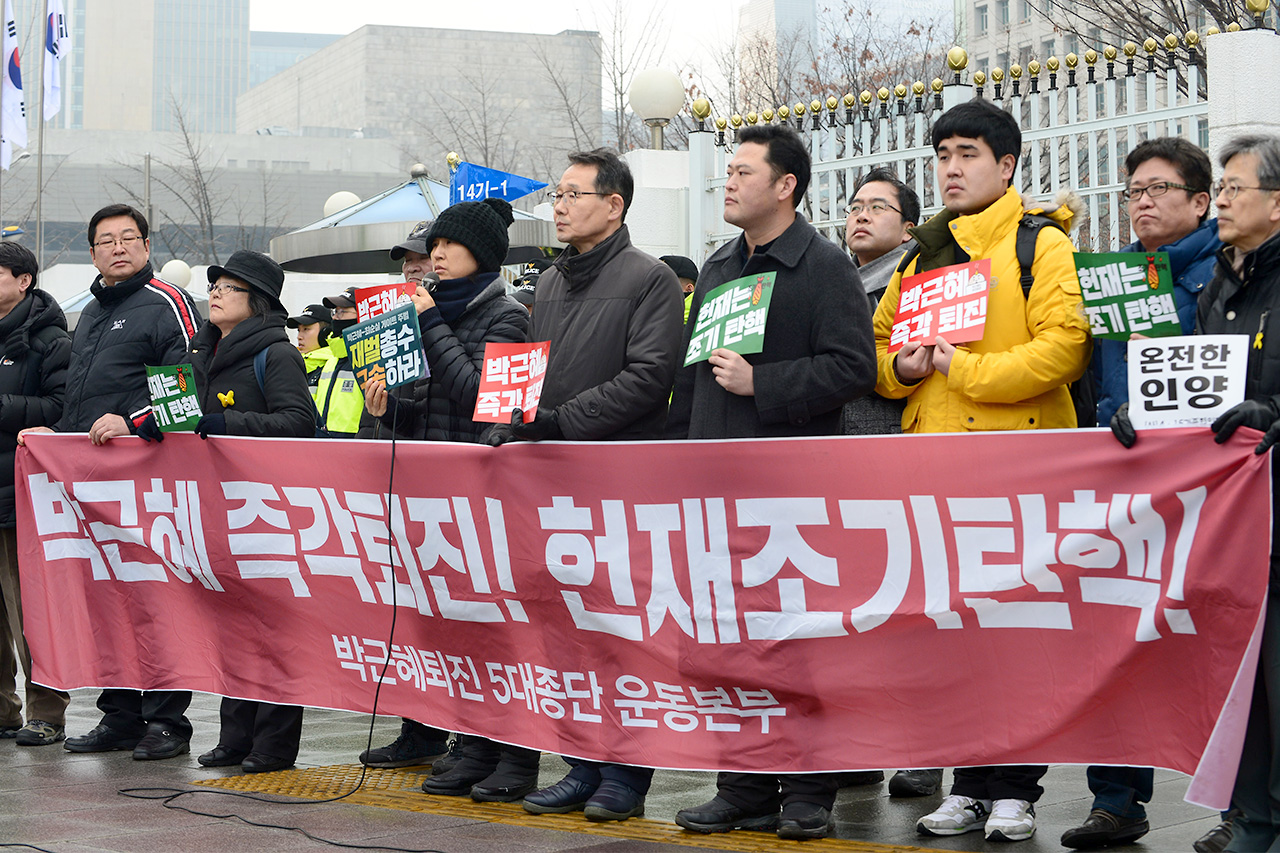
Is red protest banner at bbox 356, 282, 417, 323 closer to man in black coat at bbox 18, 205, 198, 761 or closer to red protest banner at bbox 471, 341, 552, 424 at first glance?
red protest banner at bbox 471, 341, 552, 424

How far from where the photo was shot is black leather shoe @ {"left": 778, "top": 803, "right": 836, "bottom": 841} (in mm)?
4543

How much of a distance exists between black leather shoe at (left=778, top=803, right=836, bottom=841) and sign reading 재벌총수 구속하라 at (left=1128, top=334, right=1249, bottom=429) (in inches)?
62.8

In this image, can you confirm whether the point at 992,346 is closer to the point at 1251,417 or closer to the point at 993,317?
the point at 993,317

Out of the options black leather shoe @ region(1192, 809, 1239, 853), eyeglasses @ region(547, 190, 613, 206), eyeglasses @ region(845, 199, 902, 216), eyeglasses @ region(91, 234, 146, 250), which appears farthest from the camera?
eyeglasses @ region(91, 234, 146, 250)

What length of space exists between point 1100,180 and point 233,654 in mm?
7254

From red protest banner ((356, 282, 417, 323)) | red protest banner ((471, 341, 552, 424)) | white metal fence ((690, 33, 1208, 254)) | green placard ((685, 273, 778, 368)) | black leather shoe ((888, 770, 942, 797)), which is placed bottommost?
black leather shoe ((888, 770, 942, 797))

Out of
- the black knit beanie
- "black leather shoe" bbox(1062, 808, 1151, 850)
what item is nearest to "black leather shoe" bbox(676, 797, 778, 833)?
"black leather shoe" bbox(1062, 808, 1151, 850)

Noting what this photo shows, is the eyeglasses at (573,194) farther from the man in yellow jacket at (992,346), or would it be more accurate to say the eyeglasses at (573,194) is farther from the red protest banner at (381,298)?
the man in yellow jacket at (992,346)

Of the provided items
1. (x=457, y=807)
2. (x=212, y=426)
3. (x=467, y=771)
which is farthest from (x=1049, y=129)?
(x=457, y=807)

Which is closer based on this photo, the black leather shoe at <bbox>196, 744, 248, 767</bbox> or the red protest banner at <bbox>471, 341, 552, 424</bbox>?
the red protest banner at <bbox>471, 341, 552, 424</bbox>

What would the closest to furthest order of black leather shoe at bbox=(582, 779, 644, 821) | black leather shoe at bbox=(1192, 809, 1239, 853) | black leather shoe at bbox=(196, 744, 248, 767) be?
black leather shoe at bbox=(1192, 809, 1239, 853) → black leather shoe at bbox=(582, 779, 644, 821) → black leather shoe at bbox=(196, 744, 248, 767)

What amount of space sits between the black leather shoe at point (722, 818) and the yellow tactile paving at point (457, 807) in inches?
1.3

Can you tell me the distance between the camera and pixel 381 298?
5574 millimetres

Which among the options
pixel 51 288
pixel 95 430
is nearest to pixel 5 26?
pixel 95 430
